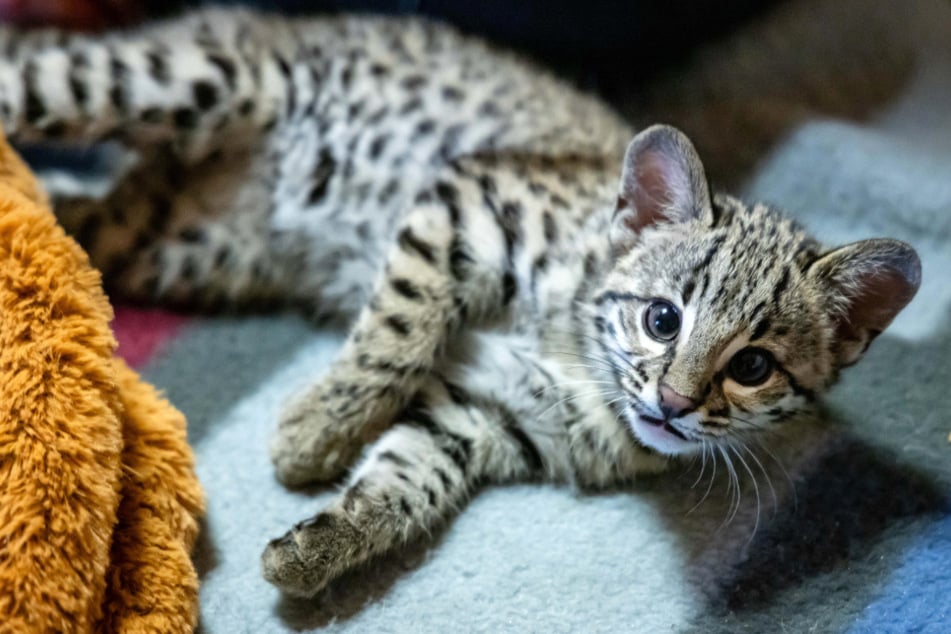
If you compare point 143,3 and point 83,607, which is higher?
point 143,3

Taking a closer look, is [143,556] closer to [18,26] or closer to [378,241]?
[378,241]

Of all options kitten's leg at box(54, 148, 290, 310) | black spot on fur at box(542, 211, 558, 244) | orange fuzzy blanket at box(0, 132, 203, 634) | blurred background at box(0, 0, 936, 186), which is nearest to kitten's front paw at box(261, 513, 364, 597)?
orange fuzzy blanket at box(0, 132, 203, 634)

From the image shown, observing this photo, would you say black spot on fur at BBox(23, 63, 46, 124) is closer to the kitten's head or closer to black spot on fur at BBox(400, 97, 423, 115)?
black spot on fur at BBox(400, 97, 423, 115)

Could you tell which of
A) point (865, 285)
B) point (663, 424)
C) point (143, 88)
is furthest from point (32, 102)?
point (865, 285)

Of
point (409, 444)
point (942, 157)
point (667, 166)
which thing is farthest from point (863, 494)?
point (942, 157)

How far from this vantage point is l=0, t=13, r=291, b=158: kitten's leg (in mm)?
1565

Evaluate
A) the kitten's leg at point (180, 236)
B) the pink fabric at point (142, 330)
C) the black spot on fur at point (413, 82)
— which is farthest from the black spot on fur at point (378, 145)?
the pink fabric at point (142, 330)

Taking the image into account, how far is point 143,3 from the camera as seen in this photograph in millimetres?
1970

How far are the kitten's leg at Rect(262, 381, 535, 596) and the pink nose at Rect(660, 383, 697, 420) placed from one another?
1.04ft

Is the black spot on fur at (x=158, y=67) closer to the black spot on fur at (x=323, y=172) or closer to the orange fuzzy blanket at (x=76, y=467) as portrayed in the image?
the black spot on fur at (x=323, y=172)

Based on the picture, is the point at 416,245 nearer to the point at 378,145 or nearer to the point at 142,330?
the point at 378,145

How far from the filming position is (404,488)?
1310 millimetres

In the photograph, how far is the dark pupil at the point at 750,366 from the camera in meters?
1.21

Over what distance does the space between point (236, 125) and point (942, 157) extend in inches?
59.2
